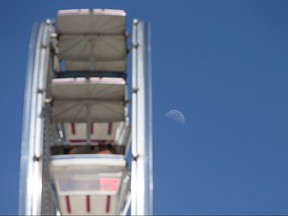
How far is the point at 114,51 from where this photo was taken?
57.7 feet

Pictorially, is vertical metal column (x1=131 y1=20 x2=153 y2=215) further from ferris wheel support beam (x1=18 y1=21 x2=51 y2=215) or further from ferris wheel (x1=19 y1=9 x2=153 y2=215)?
ferris wheel support beam (x1=18 y1=21 x2=51 y2=215)

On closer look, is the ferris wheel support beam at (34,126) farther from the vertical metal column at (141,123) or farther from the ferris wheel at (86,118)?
the vertical metal column at (141,123)

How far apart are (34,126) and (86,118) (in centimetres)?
244

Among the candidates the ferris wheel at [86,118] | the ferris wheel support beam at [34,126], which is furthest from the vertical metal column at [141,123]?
the ferris wheel support beam at [34,126]

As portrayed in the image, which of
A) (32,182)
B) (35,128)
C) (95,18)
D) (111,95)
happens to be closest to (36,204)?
(32,182)

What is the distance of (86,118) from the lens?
16.8 metres

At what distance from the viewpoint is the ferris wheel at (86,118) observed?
1423cm

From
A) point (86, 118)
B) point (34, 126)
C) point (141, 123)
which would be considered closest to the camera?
point (34, 126)

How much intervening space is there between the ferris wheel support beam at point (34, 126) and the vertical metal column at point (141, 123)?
1.68 metres

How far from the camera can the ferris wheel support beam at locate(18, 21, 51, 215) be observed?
44.9 feet

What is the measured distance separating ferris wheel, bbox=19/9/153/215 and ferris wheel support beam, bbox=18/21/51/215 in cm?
2

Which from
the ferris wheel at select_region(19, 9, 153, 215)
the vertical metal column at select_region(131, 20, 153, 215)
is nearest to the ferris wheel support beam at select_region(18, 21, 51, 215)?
the ferris wheel at select_region(19, 9, 153, 215)

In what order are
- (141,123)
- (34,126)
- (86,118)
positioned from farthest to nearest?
(86,118), (141,123), (34,126)

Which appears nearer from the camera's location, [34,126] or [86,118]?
[34,126]
